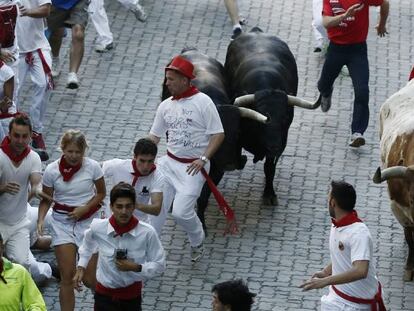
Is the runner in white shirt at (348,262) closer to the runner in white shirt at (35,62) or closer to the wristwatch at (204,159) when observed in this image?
the wristwatch at (204,159)

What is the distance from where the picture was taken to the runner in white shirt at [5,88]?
17438 mm

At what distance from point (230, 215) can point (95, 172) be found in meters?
2.05

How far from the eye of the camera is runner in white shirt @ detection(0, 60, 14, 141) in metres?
17.4

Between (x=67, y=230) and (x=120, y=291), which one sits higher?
(x=120, y=291)

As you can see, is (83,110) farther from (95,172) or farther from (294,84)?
(95,172)

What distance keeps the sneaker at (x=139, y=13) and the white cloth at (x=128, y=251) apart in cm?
934

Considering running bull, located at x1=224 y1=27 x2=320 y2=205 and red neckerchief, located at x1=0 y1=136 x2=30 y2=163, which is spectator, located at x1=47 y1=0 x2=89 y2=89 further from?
red neckerchief, located at x1=0 y1=136 x2=30 y2=163

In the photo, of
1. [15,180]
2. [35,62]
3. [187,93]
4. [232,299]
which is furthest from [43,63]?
[232,299]

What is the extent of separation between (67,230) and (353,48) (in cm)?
554

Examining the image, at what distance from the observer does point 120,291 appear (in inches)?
551

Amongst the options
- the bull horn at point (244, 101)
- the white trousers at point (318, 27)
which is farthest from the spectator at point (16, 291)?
the white trousers at point (318, 27)

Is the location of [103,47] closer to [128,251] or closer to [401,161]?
[401,161]

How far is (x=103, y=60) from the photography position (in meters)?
22.1

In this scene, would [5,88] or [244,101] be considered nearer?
[5,88]
